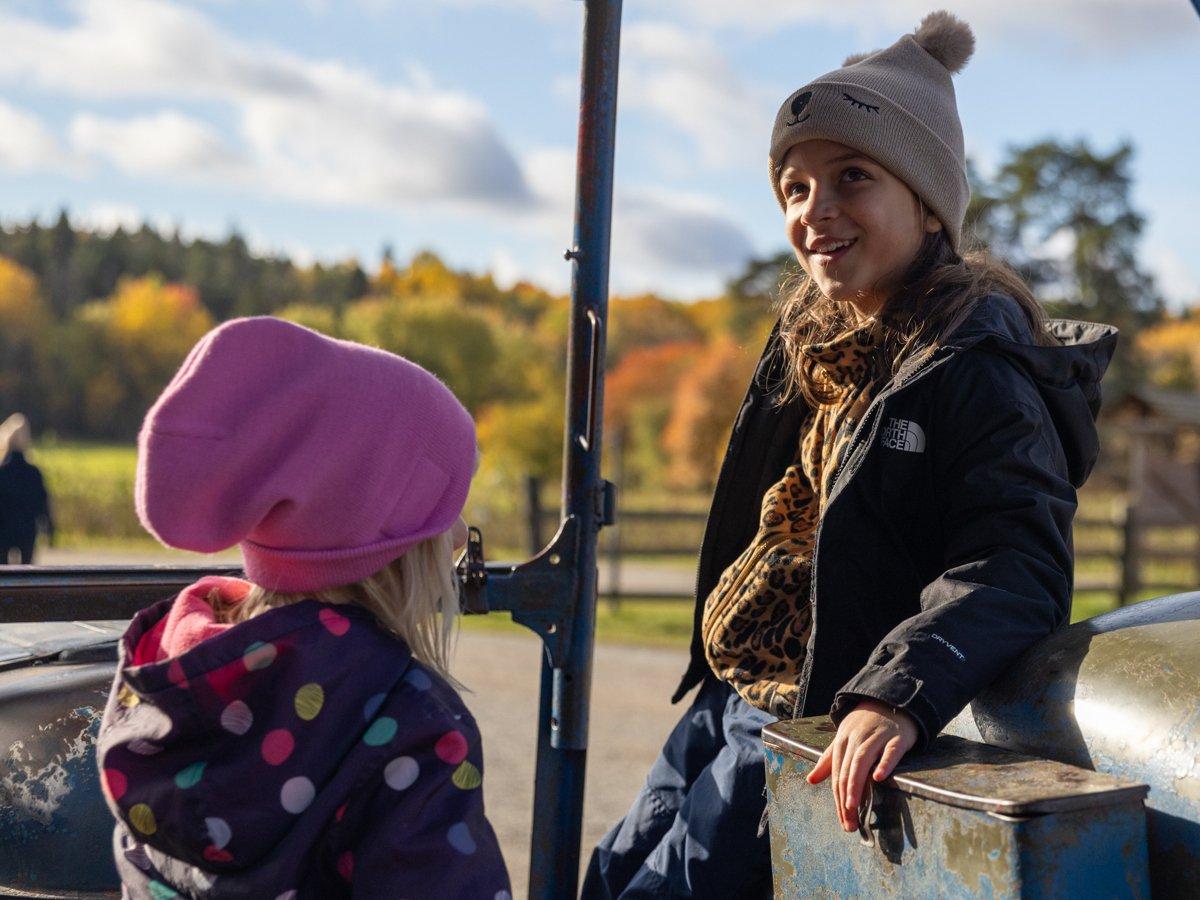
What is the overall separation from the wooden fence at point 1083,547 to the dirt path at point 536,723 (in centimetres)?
182

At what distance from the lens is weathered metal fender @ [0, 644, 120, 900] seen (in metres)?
1.88

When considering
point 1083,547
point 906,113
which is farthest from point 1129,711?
point 1083,547

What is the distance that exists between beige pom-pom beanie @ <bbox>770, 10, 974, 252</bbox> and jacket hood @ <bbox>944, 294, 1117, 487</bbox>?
227mm

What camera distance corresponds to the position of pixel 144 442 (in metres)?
1.33

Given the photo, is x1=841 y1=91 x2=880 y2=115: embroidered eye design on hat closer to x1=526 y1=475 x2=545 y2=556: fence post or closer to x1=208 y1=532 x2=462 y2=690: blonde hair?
x1=208 y1=532 x2=462 y2=690: blonde hair

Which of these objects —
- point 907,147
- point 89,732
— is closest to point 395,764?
point 89,732

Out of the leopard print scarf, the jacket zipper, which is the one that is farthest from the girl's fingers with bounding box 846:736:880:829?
the leopard print scarf

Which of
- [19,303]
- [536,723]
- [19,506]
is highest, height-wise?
[19,303]

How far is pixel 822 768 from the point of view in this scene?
1.47 meters

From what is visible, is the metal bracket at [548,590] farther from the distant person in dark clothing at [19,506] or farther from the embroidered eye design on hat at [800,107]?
the distant person in dark clothing at [19,506]

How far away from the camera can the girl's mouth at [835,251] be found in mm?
1972

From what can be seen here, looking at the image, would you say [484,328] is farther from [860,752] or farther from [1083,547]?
[860,752]

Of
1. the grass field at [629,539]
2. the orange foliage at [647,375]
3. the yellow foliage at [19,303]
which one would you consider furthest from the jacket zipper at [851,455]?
the yellow foliage at [19,303]

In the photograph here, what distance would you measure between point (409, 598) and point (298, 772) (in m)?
0.22
